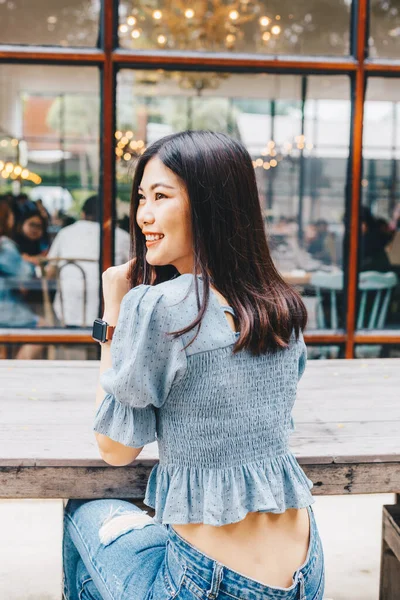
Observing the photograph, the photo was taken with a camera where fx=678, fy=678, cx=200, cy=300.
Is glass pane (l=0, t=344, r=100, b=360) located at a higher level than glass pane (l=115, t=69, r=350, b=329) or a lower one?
lower

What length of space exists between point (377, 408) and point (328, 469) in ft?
1.30

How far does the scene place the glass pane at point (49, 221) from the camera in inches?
166

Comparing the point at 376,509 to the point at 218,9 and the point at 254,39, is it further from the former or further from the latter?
the point at 218,9

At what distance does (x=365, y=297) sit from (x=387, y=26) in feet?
7.23

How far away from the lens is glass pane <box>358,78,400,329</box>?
14.0 ft

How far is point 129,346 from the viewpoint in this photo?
1.18 metres

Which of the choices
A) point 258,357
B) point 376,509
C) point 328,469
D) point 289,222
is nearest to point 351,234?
point 376,509

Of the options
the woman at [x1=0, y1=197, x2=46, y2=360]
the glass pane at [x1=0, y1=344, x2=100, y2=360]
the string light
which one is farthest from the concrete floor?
the string light

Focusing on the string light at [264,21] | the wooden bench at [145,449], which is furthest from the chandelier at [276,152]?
the wooden bench at [145,449]

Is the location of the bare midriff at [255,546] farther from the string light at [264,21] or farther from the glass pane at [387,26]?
the string light at [264,21]

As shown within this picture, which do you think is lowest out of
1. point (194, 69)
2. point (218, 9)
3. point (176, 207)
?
point (176, 207)

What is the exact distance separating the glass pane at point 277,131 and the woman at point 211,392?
4495 millimetres

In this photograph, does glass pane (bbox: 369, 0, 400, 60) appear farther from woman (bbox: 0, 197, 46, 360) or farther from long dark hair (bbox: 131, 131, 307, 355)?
long dark hair (bbox: 131, 131, 307, 355)

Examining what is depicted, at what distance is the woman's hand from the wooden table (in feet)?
1.04
